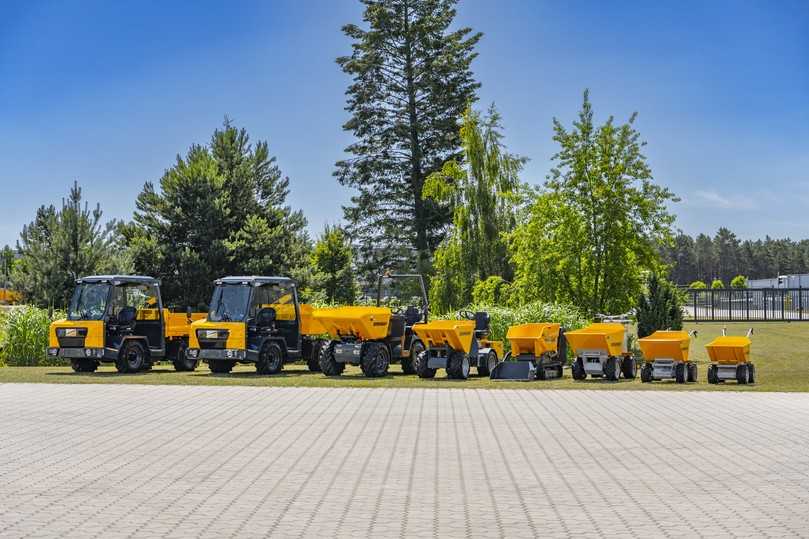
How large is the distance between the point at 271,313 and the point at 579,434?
11.2 meters

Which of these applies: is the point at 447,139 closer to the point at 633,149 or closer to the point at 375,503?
the point at 633,149

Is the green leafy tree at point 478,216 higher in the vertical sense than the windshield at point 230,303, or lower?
higher

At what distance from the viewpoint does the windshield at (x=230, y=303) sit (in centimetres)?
2173

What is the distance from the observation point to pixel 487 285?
34.4 meters

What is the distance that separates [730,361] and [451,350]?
5533mm

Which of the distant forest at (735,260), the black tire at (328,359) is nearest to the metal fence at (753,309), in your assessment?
the black tire at (328,359)

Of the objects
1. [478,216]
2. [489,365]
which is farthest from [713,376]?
[478,216]

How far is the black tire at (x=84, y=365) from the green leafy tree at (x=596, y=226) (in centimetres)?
1380

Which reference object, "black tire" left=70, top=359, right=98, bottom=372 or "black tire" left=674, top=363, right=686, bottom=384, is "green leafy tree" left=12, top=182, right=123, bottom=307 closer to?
"black tire" left=70, top=359, right=98, bottom=372

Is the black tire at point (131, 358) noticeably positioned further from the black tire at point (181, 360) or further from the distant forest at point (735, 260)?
the distant forest at point (735, 260)

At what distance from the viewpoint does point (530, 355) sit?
66.7 ft

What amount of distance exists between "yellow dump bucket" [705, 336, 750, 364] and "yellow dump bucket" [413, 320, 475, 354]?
477 centimetres

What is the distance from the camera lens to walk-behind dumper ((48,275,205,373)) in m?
22.3

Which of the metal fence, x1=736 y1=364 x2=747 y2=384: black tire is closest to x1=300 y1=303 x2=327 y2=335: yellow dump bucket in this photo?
x1=736 y1=364 x2=747 y2=384: black tire
